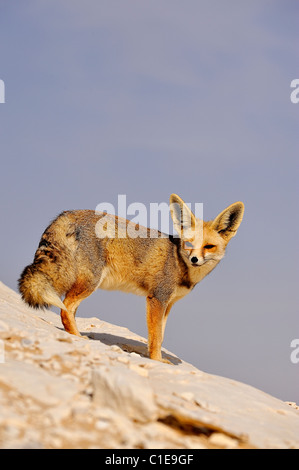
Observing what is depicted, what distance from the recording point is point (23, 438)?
3.35 metres

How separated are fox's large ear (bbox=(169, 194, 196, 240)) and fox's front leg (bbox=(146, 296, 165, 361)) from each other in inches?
52.1

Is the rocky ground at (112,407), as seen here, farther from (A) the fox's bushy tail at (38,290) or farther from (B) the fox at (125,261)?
(B) the fox at (125,261)

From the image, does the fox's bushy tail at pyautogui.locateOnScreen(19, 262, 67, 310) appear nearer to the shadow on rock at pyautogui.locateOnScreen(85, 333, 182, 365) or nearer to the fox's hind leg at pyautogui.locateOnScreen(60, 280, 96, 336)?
the fox's hind leg at pyautogui.locateOnScreen(60, 280, 96, 336)

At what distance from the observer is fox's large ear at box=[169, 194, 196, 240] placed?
31.1ft

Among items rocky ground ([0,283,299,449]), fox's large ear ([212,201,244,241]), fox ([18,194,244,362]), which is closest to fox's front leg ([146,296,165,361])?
fox ([18,194,244,362])

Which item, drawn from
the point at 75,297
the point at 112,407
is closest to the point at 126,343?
the point at 75,297

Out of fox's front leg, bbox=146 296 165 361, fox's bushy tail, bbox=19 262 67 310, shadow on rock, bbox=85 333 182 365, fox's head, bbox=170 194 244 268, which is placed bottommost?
shadow on rock, bbox=85 333 182 365

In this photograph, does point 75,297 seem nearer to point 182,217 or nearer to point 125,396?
point 182,217

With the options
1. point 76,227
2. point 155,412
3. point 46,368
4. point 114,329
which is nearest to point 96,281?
point 76,227

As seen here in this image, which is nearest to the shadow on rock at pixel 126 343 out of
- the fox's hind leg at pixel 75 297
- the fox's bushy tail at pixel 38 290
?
the fox's hind leg at pixel 75 297

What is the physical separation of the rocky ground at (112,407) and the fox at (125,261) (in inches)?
129
